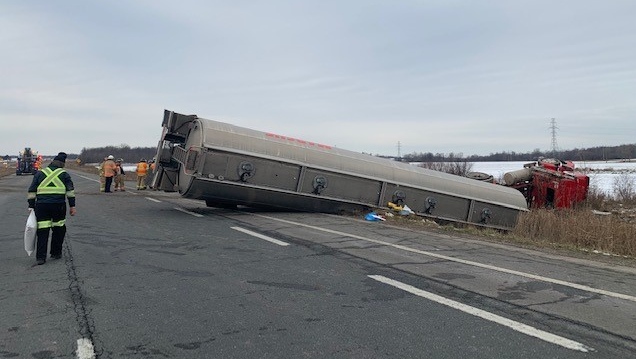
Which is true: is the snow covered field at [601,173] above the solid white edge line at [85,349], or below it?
above

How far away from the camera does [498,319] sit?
4449 millimetres

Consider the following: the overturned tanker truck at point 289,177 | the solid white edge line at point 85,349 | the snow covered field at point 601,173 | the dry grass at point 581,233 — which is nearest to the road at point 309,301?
the solid white edge line at point 85,349

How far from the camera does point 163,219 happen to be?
482 inches

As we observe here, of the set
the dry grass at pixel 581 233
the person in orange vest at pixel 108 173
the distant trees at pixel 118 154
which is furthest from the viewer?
the distant trees at pixel 118 154

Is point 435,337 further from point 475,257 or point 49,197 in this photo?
point 49,197

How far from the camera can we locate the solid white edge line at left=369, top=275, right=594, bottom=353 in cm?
386

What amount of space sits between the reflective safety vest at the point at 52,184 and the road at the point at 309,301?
1029mm

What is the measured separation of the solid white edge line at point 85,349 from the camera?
11.9 feet

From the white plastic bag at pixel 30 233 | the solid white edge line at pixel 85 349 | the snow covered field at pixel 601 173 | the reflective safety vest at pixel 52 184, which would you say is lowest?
the solid white edge line at pixel 85 349

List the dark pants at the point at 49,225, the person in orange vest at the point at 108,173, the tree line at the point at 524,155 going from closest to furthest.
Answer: the dark pants at the point at 49,225
the person in orange vest at the point at 108,173
the tree line at the point at 524,155

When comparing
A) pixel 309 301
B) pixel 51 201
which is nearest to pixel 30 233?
pixel 51 201

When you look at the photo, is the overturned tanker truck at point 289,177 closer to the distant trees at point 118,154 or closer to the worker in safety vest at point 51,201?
the worker in safety vest at point 51,201

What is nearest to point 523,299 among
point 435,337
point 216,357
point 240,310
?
point 435,337

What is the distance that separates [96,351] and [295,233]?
20.6ft
